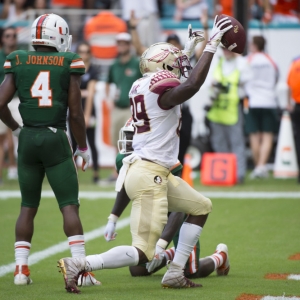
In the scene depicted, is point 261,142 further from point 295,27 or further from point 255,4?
point 255,4

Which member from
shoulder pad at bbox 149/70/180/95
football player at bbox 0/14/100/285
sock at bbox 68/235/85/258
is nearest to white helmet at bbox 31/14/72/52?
football player at bbox 0/14/100/285

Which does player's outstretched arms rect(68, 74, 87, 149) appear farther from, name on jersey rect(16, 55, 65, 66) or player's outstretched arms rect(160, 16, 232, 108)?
player's outstretched arms rect(160, 16, 232, 108)

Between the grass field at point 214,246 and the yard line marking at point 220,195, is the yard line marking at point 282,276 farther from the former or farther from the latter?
the yard line marking at point 220,195

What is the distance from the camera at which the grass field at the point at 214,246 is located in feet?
15.6

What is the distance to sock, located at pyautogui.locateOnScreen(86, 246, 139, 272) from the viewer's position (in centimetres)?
453

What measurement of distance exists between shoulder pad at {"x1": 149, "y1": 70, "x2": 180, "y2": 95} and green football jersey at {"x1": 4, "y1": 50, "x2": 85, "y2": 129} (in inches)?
21.4

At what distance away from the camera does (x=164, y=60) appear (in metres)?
4.89

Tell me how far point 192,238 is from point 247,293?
20.1 inches

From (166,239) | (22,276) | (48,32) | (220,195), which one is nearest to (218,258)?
(166,239)

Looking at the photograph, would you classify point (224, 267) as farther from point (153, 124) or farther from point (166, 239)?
point (153, 124)

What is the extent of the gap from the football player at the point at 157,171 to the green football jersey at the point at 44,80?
18.9 inches

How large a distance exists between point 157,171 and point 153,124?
0.31 metres

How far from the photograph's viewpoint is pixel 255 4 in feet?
48.2

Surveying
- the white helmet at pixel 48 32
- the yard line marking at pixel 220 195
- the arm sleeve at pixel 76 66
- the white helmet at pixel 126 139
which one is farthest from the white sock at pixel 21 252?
the yard line marking at pixel 220 195
